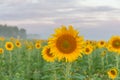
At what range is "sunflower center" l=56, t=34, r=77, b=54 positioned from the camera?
4.72 m

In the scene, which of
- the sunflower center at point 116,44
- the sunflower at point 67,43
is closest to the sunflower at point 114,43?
the sunflower center at point 116,44

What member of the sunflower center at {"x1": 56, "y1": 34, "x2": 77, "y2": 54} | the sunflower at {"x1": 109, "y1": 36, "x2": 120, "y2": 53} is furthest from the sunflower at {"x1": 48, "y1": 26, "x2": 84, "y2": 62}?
the sunflower at {"x1": 109, "y1": 36, "x2": 120, "y2": 53}

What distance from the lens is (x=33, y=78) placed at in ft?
30.5

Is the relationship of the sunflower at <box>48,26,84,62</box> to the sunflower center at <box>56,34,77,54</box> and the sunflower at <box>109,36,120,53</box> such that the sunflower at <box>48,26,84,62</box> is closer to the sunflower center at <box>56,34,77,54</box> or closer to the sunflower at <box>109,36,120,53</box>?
the sunflower center at <box>56,34,77,54</box>

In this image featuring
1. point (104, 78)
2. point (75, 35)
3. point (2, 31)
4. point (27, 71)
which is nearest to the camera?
point (75, 35)

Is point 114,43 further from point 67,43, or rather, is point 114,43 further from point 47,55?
point 67,43

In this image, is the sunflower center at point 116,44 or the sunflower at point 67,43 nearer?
the sunflower at point 67,43

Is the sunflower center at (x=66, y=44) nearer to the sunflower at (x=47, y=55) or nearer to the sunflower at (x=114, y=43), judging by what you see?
the sunflower at (x=47, y=55)

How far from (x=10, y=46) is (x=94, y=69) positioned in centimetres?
319

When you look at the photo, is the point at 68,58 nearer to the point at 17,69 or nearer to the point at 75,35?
the point at 75,35

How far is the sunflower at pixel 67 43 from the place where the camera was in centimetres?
471

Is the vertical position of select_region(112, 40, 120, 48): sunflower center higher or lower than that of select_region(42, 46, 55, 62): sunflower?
higher

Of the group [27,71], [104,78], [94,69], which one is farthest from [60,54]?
[94,69]

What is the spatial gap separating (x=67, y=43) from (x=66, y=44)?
2 cm
